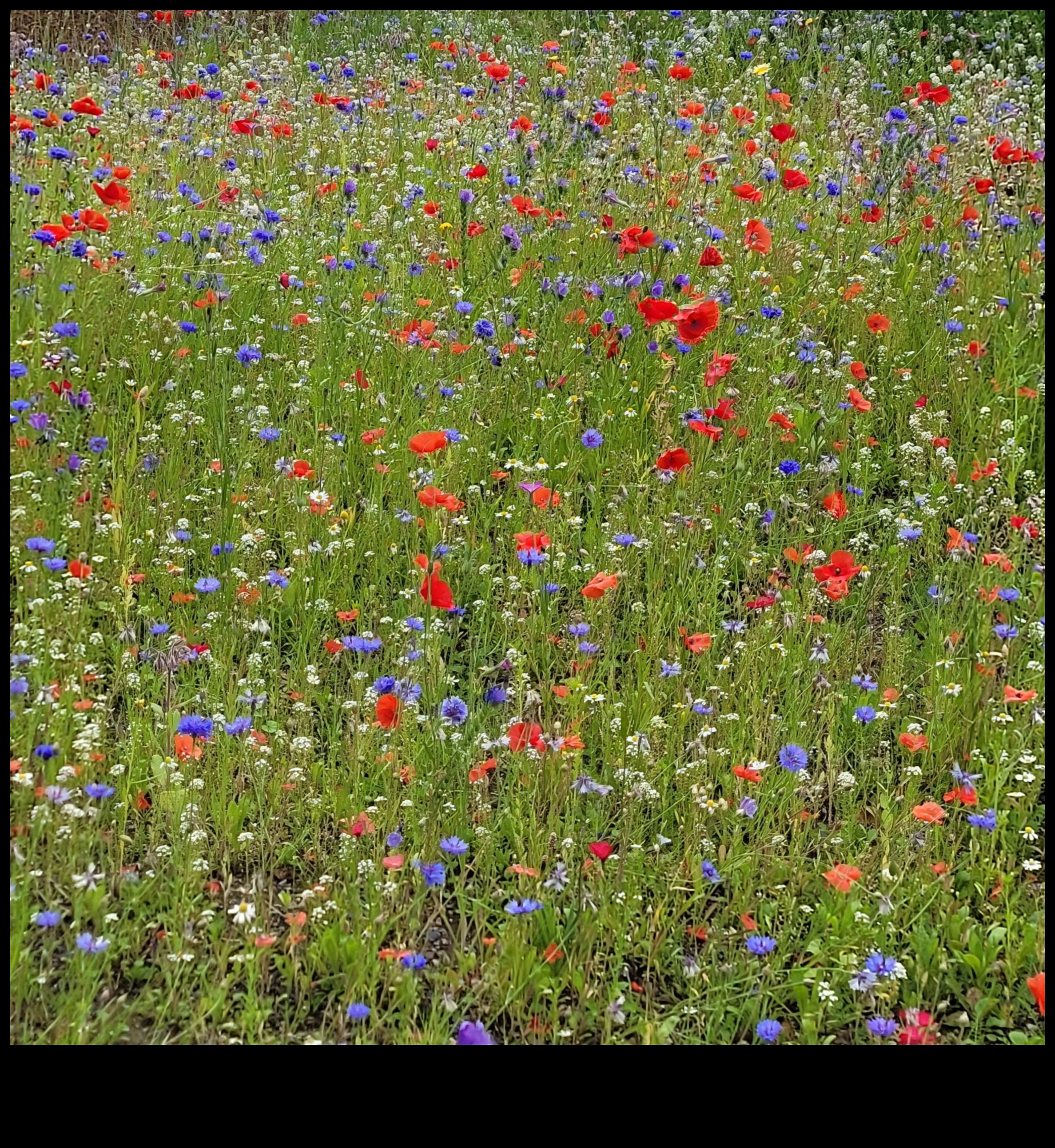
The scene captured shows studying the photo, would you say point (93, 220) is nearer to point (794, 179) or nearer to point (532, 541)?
point (532, 541)

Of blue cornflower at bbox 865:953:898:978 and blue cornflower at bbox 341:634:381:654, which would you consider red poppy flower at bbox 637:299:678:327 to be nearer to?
blue cornflower at bbox 341:634:381:654

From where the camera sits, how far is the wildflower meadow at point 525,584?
7.50 feet

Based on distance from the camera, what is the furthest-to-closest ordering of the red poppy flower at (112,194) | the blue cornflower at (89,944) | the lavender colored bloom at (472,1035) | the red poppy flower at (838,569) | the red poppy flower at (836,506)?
the red poppy flower at (112,194) → the red poppy flower at (836,506) → the red poppy flower at (838,569) → the blue cornflower at (89,944) → the lavender colored bloom at (472,1035)

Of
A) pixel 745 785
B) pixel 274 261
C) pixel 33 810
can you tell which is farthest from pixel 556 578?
pixel 274 261

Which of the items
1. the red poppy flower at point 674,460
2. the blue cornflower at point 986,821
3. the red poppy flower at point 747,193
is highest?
the red poppy flower at point 747,193

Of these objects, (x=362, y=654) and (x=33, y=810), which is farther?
(x=362, y=654)

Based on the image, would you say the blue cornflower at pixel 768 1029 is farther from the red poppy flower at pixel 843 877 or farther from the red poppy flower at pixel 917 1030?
the red poppy flower at pixel 843 877

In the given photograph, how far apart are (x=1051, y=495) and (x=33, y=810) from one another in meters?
2.79

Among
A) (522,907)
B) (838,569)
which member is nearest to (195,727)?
(522,907)

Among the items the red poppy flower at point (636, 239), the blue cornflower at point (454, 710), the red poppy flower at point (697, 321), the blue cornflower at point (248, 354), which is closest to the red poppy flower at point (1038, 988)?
the blue cornflower at point (454, 710)

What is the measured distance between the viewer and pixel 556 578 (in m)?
3.32

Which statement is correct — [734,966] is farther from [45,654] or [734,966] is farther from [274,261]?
[274,261]

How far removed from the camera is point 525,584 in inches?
129

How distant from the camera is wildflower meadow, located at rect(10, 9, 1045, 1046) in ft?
7.50
